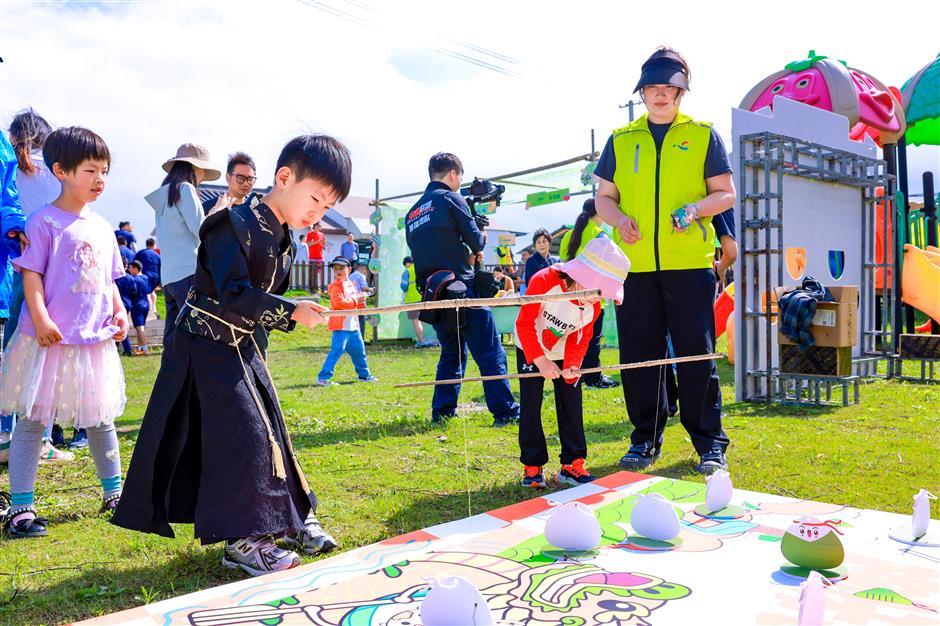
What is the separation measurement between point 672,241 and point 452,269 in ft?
5.12

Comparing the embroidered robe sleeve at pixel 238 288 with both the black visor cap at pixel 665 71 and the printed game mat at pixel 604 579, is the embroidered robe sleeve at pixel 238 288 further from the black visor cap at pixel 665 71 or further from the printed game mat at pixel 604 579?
the black visor cap at pixel 665 71

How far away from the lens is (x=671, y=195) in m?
3.46

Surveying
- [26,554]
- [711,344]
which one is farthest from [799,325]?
[26,554]

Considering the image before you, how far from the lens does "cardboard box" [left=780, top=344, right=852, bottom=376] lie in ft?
17.8

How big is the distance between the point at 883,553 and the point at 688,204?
1.69 meters

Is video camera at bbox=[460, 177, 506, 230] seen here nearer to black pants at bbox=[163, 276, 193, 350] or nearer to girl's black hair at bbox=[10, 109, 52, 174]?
black pants at bbox=[163, 276, 193, 350]

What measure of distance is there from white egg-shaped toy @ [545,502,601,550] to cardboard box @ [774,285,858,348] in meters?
3.93

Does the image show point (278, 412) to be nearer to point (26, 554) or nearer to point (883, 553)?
point (26, 554)

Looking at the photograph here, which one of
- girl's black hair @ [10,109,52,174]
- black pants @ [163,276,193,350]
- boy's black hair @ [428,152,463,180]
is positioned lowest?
black pants @ [163,276,193,350]

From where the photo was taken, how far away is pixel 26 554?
8.14ft

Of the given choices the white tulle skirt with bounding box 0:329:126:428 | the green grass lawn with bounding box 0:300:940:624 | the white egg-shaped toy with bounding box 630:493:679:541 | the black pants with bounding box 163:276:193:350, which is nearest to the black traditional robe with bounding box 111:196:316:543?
the green grass lawn with bounding box 0:300:940:624

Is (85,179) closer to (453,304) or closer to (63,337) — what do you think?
(63,337)

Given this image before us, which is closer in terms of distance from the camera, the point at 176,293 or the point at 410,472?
the point at 410,472

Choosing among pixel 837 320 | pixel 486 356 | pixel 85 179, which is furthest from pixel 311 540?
pixel 837 320
